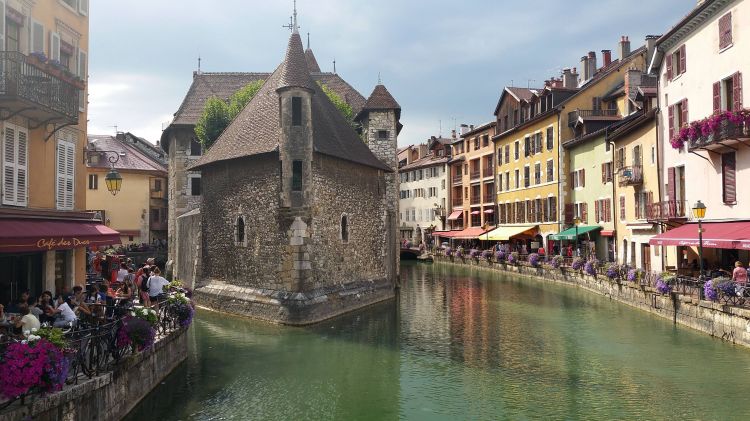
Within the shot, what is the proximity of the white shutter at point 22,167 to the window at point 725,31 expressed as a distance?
21985 mm

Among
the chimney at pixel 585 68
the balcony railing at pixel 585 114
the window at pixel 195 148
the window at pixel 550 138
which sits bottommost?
the window at pixel 195 148

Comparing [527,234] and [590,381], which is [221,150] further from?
[527,234]

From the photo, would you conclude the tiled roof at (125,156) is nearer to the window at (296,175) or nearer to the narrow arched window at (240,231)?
the narrow arched window at (240,231)

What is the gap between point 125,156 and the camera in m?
52.2

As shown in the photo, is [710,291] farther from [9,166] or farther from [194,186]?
[194,186]

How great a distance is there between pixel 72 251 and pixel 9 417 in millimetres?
9254

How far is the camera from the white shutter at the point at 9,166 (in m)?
12.9

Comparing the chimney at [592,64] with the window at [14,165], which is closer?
the window at [14,165]

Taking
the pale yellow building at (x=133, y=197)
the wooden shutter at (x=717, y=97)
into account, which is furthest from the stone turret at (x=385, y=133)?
the pale yellow building at (x=133, y=197)

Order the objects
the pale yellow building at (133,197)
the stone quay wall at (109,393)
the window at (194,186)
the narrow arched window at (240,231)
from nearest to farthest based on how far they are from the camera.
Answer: the stone quay wall at (109,393)
the narrow arched window at (240,231)
the window at (194,186)
the pale yellow building at (133,197)

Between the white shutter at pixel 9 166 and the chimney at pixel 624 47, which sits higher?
the chimney at pixel 624 47

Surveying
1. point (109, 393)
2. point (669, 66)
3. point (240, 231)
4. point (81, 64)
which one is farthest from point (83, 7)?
point (669, 66)

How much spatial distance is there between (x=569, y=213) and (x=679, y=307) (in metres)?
21.1

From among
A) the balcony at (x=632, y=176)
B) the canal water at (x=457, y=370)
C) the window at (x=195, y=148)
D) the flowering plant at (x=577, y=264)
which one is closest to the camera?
the canal water at (x=457, y=370)
